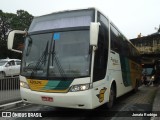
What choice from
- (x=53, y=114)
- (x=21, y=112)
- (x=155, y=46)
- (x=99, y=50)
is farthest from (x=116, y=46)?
(x=155, y=46)

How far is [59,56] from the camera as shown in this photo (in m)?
7.91

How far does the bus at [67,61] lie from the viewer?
7531 mm

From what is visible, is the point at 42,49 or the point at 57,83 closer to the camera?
the point at 57,83

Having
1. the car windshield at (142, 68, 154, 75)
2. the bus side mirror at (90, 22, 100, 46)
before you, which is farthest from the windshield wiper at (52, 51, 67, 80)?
the car windshield at (142, 68, 154, 75)

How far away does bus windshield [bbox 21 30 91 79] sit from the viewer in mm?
7676

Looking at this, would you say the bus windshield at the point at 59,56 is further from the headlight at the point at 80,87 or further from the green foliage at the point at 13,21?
the green foliage at the point at 13,21

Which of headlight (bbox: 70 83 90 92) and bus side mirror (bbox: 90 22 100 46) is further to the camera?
headlight (bbox: 70 83 90 92)

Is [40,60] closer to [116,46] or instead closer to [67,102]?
[67,102]

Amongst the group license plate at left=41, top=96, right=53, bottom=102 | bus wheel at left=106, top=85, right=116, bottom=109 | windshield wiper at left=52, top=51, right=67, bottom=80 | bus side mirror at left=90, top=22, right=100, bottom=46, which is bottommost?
bus wheel at left=106, top=85, right=116, bottom=109

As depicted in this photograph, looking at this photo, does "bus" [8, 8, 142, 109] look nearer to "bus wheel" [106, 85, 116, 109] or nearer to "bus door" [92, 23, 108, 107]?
"bus door" [92, 23, 108, 107]

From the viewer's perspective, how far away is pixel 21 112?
9.66 m

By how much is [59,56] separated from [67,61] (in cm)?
30

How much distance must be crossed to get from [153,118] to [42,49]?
3793mm

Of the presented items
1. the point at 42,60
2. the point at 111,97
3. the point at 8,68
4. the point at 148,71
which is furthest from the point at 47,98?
the point at 148,71
